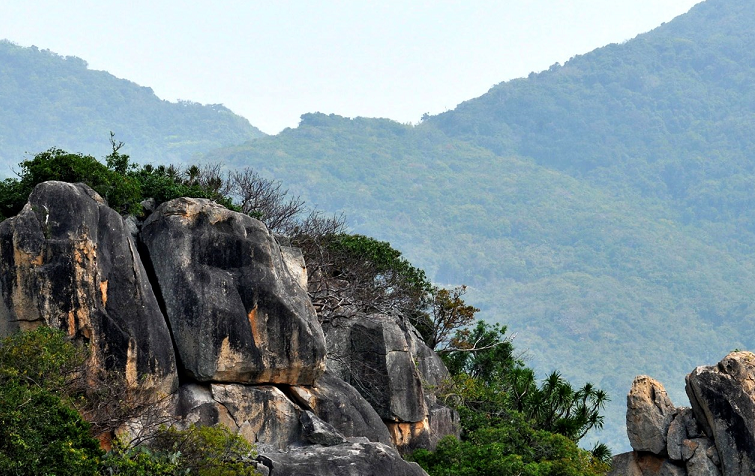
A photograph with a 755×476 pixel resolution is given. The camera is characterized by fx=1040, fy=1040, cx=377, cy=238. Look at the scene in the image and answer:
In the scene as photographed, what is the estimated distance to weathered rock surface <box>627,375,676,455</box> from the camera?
3256 cm

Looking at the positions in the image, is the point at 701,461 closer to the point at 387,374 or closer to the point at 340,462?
the point at 387,374

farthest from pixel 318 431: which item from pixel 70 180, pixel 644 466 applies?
pixel 644 466

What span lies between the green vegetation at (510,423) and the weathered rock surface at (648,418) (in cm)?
205

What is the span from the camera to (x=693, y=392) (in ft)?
106

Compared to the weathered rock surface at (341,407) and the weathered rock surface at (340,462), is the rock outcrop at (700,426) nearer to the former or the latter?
the weathered rock surface at (341,407)

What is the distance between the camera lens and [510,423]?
37.4m

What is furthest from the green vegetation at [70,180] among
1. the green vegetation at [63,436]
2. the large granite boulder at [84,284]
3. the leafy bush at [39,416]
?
the leafy bush at [39,416]

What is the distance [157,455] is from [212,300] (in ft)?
17.0

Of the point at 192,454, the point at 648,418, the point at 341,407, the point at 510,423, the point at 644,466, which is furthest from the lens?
the point at 510,423

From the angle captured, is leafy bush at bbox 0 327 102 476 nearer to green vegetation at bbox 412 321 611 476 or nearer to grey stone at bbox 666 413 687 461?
green vegetation at bbox 412 321 611 476

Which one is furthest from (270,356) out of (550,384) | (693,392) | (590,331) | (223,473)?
(590,331)

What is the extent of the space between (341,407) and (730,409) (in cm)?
1192

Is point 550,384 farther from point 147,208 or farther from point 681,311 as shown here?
point 681,311

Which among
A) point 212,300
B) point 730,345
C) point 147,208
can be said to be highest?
point 147,208
